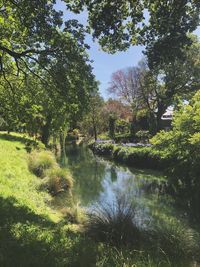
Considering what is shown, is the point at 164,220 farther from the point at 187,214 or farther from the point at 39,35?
the point at 39,35

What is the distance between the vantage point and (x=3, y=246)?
572 centimetres

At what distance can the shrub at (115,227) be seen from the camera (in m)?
7.74

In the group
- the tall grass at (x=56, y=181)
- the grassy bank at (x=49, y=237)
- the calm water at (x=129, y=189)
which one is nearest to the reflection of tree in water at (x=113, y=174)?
the calm water at (x=129, y=189)

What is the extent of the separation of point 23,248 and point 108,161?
23179 millimetres

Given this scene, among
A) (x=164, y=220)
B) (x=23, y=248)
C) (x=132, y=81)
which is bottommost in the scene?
(x=164, y=220)

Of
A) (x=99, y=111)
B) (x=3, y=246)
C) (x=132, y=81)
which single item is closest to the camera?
(x=3, y=246)

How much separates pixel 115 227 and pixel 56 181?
5.97 meters

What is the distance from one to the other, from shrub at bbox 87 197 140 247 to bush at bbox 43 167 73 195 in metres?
4.69

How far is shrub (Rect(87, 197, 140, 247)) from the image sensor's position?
774cm

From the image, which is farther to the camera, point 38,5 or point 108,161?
point 108,161

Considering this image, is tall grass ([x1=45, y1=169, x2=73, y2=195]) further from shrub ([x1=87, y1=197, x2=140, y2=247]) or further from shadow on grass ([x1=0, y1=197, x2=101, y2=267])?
shadow on grass ([x1=0, y1=197, x2=101, y2=267])

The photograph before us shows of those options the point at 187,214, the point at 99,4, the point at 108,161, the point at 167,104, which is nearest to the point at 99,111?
the point at 167,104

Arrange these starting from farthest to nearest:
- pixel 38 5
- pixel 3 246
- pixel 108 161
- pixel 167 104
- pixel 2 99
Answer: pixel 167 104, pixel 108 161, pixel 2 99, pixel 38 5, pixel 3 246

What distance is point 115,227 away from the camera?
318 inches
